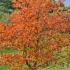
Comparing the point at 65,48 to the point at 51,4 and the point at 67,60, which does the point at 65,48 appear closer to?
the point at 67,60

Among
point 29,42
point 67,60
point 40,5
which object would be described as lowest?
point 67,60

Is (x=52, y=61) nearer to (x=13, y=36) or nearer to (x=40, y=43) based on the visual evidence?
(x=40, y=43)

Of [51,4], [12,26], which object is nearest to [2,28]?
[12,26]

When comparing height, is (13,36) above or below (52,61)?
above

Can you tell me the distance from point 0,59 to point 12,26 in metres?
1.85

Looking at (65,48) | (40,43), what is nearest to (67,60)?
(65,48)

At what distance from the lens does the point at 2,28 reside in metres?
17.4

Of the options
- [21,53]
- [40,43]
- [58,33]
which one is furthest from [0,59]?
[58,33]

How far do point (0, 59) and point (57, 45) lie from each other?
3063 millimetres

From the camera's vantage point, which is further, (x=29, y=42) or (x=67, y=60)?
(x=67, y=60)

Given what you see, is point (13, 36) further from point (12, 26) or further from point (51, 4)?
point (51, 4)

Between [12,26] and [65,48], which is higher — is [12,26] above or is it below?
above

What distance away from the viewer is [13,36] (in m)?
17.0

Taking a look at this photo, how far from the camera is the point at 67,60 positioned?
17875mm
